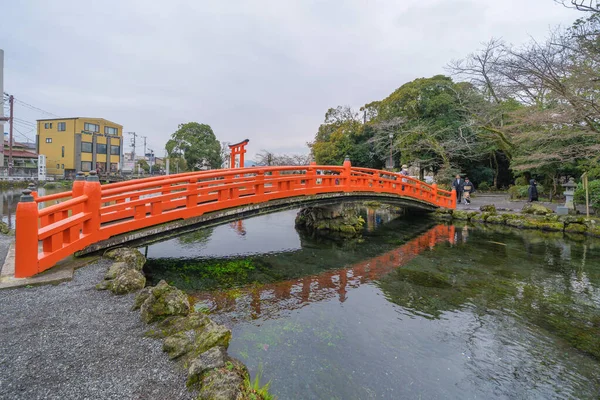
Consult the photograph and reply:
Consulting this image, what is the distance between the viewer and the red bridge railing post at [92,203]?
5367mm

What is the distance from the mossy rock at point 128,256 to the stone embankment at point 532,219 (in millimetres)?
13995

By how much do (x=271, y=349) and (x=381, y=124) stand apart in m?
21.5

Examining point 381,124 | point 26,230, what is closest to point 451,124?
point 381,124

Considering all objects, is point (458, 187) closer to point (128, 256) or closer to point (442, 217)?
point (442, 217)

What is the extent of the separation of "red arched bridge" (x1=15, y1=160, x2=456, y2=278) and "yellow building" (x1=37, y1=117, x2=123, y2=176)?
37.8 metres

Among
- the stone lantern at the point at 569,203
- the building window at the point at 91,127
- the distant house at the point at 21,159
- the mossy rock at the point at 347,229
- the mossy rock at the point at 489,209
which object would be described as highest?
the building window at the point at 91,127

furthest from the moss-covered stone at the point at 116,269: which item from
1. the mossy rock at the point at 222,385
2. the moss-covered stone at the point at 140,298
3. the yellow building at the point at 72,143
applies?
the yellow building at the point at 72,143

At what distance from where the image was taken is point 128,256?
17.6 ft

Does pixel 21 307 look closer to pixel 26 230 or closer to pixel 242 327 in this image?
pixel 26 230

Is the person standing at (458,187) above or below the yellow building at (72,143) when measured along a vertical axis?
below

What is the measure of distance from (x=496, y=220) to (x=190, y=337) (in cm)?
1472

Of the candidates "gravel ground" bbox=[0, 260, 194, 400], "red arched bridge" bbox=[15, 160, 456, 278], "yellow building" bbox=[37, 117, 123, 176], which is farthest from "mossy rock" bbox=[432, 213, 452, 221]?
"yellow building" bbox=[37, 117, 123, 176]

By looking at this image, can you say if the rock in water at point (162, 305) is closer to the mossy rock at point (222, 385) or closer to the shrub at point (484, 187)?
the mossy rock at point (222, 385)

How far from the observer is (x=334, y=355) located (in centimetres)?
410
